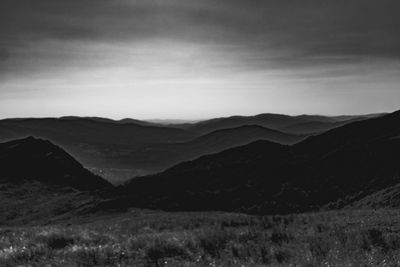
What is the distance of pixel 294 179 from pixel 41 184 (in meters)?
41.1

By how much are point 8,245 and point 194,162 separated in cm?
9141

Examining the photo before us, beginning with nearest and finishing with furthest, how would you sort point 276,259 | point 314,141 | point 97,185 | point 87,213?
1. point 276,259
2. point 87,213
3. point 97,185
4. point 314,141

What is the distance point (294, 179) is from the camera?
65188 millimetres

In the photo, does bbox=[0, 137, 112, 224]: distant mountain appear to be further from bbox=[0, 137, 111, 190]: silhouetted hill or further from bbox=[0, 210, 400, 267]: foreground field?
bbox=[0, 210, 400, 267]: foreground field

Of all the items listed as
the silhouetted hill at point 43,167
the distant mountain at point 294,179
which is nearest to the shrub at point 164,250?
the distant mountain at point 294,179

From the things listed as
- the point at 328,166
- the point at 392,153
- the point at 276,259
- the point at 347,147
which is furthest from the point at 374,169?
the point at 276,259

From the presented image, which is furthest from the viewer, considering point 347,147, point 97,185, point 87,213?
point 347,147

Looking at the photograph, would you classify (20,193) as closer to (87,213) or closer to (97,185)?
(97,185)

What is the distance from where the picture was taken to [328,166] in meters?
69.7

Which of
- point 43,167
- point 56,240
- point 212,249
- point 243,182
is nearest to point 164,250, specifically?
point 212,249

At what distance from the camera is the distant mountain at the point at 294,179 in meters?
52.2

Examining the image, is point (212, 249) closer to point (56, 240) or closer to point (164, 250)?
point (164, 250)

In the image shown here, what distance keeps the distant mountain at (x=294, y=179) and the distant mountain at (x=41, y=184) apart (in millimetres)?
6321

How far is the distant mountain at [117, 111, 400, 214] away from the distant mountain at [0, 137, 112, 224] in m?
6.32
